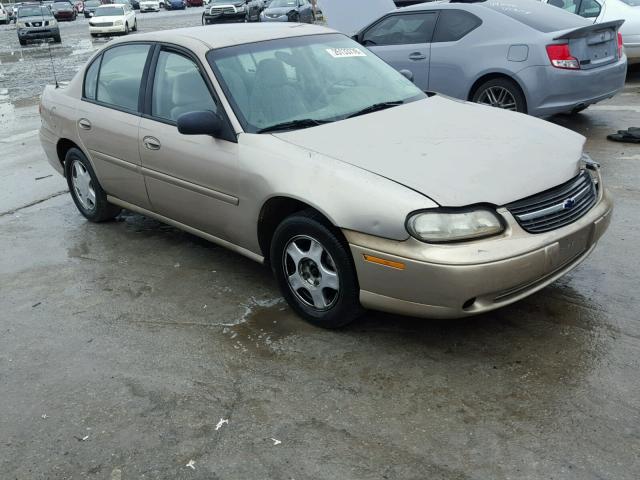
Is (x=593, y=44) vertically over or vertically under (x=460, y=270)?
over

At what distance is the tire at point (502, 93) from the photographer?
7539 millimetres

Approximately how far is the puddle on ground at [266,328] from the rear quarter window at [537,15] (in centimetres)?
507

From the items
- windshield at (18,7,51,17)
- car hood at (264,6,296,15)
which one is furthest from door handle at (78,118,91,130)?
windshield at (18,7,51,17)

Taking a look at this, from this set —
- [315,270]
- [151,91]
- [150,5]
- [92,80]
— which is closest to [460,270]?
[315,270]

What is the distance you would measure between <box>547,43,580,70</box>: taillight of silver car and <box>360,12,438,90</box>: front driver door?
149 centimetres

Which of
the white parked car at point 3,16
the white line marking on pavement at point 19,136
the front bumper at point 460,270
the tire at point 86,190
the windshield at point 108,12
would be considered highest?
the front bumper at point 460,270

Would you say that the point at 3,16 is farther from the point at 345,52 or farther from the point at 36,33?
the point at 345,52

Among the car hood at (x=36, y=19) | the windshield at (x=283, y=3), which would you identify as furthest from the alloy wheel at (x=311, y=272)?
the car hood at (x=36, y=19)

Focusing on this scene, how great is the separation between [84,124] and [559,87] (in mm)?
4816

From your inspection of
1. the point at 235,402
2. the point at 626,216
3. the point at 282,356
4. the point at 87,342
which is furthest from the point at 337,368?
the point at 626,216

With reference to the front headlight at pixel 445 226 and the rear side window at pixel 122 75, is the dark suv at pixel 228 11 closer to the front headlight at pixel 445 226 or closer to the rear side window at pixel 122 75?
the rear side window at pixel 122 75

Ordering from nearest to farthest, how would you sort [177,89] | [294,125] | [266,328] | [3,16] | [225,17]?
[266,328] → [294,125] → [177,89] → [225,17] → [3,16]

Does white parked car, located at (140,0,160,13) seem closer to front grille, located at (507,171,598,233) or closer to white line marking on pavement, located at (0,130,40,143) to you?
white line marking on pavement, located at (0,130,40,143)

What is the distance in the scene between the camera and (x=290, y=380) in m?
3.45
